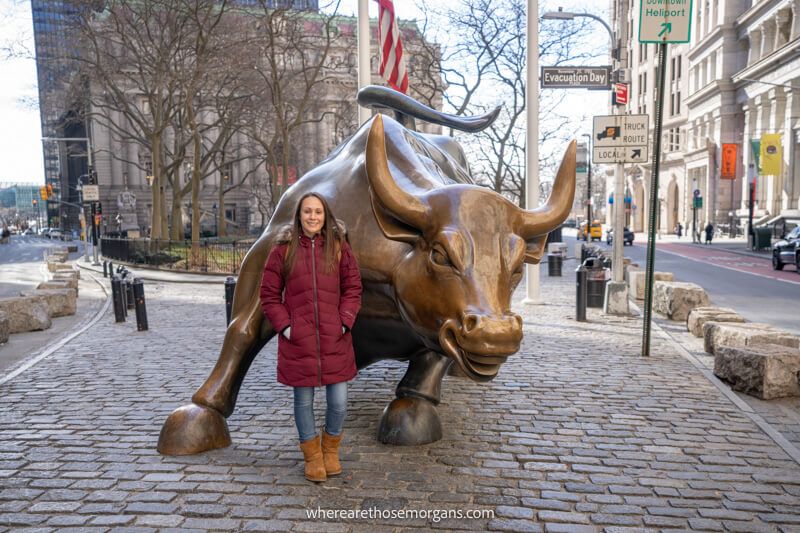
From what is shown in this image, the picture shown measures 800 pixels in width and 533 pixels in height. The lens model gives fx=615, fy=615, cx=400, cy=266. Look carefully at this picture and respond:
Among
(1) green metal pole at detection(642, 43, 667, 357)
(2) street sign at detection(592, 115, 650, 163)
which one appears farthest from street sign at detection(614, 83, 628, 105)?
(1) green metal pole at detection(642, 43, 667, 357)

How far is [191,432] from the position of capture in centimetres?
425

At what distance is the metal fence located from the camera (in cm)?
2253

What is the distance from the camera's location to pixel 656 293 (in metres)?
11.6

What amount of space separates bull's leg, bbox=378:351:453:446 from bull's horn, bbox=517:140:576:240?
4.20ft

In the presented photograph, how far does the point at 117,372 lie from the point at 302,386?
4.28m

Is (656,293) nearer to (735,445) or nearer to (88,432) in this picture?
(735,445)

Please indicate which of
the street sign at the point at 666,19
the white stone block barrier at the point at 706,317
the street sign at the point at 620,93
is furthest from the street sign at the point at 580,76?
the white stone block barrier at the point at 706,317

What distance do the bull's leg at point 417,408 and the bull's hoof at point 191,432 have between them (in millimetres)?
1171

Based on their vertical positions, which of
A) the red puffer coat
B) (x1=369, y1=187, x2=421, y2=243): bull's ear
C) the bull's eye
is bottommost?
the red puffer coat

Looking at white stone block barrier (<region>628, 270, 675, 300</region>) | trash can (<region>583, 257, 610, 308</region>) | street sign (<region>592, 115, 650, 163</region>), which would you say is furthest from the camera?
white stone block barrier (<region>628, 270, 675, 300</region>)

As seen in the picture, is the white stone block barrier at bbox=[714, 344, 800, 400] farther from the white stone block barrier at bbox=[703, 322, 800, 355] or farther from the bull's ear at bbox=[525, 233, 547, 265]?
the bull's ear at bbox=[525, 233, 547, 265]

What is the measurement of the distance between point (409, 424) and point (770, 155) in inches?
1440

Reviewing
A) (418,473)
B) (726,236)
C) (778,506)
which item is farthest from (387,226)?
(726,236)

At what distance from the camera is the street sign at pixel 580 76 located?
11.2 meters
